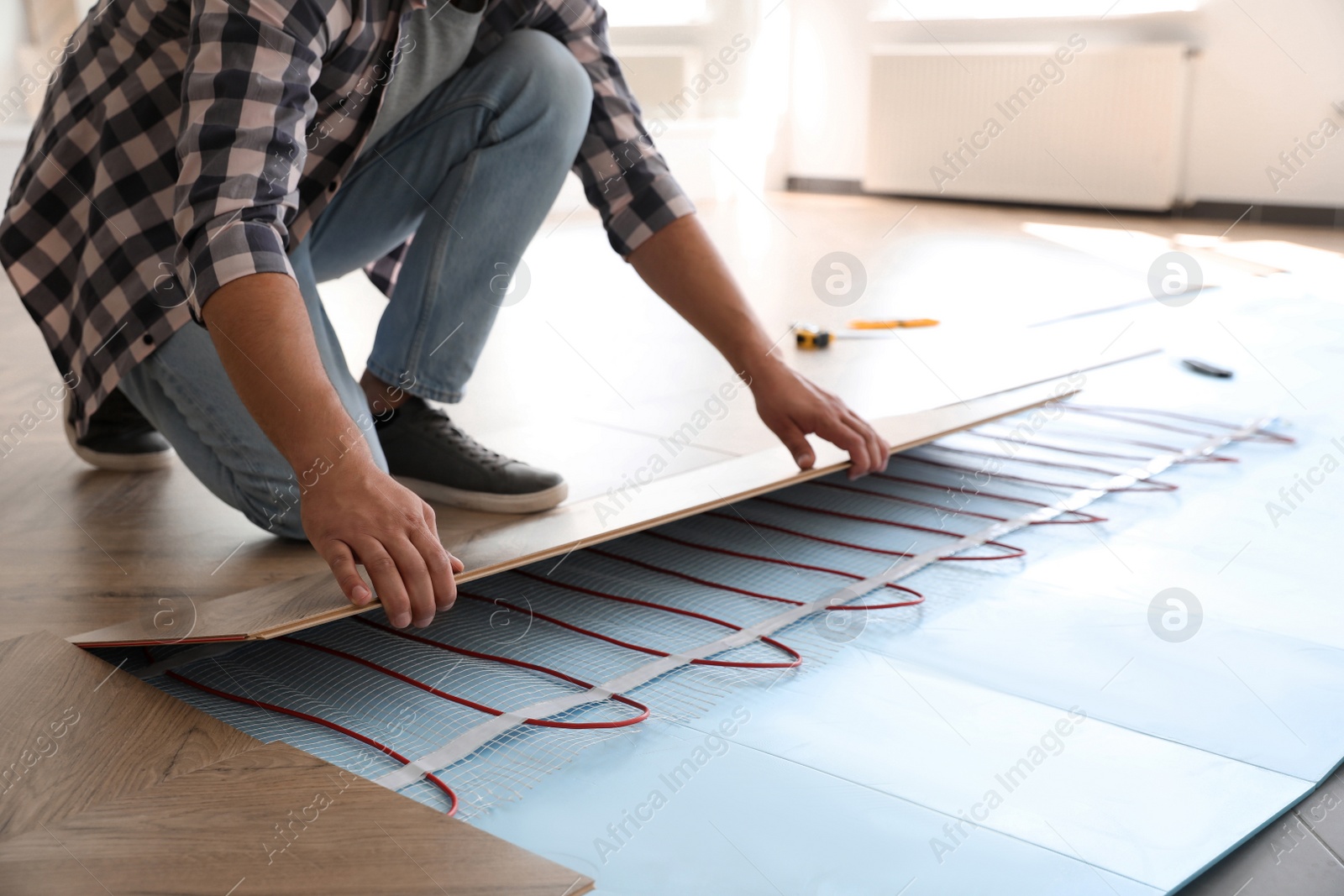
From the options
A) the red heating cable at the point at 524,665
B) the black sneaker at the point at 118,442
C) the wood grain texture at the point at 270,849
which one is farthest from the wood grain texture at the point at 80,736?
the black sneaker at the point at 118,442

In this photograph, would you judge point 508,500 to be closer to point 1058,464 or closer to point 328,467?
point 328,467

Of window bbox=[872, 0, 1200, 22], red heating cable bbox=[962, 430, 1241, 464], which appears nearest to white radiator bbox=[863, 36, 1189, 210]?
window bbox=[872, 0, 1200, 22]

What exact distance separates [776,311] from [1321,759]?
2280 mm

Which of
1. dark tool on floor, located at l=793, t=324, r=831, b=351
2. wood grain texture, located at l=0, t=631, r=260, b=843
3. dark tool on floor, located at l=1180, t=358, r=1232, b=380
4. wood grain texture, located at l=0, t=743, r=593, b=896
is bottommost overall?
dark tool on floor, located at l=793, t=324, r=831, b=351

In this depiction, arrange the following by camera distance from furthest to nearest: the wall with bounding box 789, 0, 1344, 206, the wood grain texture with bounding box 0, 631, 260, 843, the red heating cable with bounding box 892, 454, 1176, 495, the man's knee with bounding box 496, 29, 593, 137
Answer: the wall with bounding box 789, 0, 1344, 206
the red heating cable with bounding box 892, 454, 1176, 495
the man's knee with bounding box 496, 29, 593, 137
the wood grain texture with bounding box 0, 631, 260, 843

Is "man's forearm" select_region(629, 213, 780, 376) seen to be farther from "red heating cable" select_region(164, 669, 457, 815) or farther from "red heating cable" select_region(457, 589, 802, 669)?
"red heating cable" select_region(164, 669, 457, 815)

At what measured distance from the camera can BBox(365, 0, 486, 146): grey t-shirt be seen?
1374 mm

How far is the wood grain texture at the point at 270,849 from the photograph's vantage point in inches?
29.8

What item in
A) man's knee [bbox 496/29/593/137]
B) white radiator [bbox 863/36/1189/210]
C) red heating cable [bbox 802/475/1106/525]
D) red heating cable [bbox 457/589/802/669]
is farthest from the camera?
white radiator [bbox 863/36/1189/210]

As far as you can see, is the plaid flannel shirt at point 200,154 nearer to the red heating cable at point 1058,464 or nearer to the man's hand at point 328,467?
the man's hand at point 328,467

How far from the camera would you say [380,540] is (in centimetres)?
91

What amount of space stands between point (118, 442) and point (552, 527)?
0.83 m

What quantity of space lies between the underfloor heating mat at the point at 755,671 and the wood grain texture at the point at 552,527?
0.07 m

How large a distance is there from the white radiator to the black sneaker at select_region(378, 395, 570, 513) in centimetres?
474
